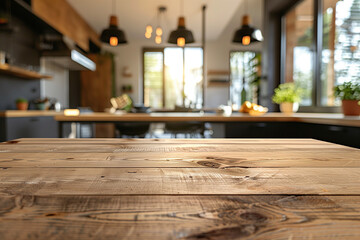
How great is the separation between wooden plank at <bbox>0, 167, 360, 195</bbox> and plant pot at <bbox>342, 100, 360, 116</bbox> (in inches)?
79.3

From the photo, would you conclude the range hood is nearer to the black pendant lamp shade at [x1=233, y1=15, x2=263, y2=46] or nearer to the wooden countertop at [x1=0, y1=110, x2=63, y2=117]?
the wooden countertop at [x1=0, y1=110, x2=63, y2=117]

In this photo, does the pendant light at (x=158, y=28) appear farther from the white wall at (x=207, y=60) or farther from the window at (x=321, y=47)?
the window at (x=321, y=47)

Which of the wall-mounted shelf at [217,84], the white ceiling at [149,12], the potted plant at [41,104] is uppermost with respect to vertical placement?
the white ceiling at [149,12]

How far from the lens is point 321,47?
3541mm

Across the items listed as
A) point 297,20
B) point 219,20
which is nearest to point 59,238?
point 297,20

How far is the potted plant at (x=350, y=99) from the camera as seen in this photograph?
7.42 feet

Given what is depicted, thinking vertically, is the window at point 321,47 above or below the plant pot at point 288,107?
above

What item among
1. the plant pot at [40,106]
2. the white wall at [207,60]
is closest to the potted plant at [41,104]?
the plant pot at [40,106]

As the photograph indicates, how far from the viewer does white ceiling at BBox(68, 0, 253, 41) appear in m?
5.19

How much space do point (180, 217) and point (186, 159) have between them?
1.15ft

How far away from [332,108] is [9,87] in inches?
174

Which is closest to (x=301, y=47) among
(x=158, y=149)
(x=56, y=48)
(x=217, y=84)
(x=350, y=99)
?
(x=350, y=99)

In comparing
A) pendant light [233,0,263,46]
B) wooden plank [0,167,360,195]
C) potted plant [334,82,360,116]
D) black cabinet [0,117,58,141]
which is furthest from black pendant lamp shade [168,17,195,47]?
wooden plank [0,167,360,195]

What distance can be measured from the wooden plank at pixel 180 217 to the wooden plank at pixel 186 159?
218 mm
